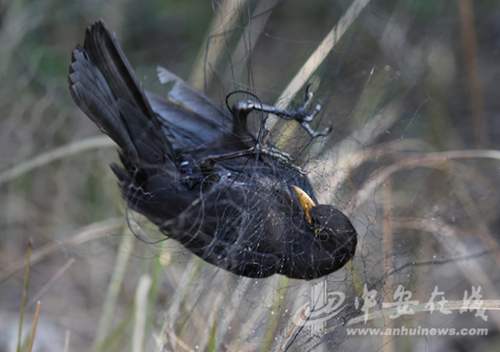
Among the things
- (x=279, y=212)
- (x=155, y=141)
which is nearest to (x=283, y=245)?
(x=279, y=212)

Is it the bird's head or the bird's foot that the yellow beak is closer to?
the bird's head

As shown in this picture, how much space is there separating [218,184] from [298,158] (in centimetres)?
14

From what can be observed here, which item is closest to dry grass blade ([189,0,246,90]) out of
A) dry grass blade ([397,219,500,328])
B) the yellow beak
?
the yellow beak

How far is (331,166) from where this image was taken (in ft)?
5.30

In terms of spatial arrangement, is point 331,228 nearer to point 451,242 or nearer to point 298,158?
point 298,158

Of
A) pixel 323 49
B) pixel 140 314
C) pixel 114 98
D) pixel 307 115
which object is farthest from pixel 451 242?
pixel 114 98

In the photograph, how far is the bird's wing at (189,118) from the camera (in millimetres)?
1731

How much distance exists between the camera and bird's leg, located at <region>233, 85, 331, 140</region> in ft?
5.17

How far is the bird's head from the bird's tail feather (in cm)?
30

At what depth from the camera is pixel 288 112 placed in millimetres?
1605

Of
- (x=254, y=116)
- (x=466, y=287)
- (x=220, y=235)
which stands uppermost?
(x=254, y=116)

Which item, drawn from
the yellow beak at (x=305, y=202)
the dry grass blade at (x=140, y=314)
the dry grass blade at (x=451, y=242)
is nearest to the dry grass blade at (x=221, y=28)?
the yellow beak at (x=305, y=202)

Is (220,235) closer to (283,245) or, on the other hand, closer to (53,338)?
(283,245)

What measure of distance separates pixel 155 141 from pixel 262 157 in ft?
0.70
